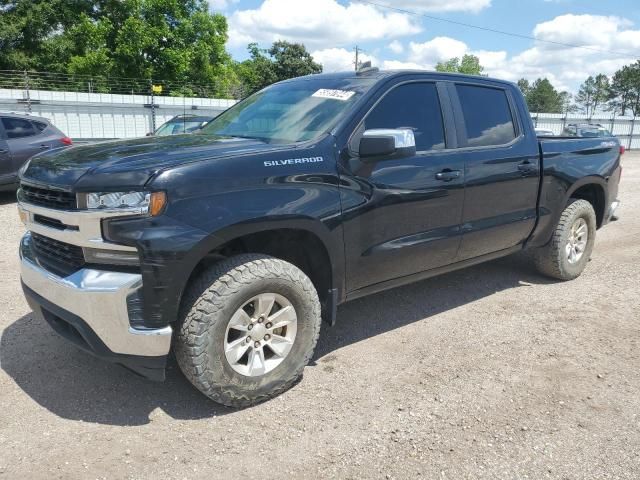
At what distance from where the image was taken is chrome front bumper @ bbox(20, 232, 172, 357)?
8.72 ft

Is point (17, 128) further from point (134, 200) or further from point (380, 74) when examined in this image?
point (134, 200)

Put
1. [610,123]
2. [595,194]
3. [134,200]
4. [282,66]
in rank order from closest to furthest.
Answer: [134,200], [595,194], [610,123], [282,66]

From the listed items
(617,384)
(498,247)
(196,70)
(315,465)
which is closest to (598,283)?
(498,247)

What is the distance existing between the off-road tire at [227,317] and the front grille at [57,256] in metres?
0.60

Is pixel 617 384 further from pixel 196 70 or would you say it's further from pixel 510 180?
pixel 196 70

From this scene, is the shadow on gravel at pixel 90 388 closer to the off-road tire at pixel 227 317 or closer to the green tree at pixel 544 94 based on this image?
the off-road tire at pixel 227 317

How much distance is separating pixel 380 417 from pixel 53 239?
207cm

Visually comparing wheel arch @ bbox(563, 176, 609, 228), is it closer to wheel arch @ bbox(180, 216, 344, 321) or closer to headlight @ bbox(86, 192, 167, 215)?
wheel arch @ bbox(180, 216, 344, 321)

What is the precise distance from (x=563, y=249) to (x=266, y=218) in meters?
3.62

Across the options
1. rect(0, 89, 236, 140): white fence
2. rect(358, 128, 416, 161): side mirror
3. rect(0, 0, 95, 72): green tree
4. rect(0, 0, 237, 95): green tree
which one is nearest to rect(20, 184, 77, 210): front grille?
rect(358, 128, 416, 161): side mirror

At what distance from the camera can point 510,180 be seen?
4.52 meters

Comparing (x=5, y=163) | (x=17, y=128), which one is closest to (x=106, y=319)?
(x=5, y=163)

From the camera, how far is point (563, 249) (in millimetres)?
5383

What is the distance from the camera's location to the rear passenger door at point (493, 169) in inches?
167
